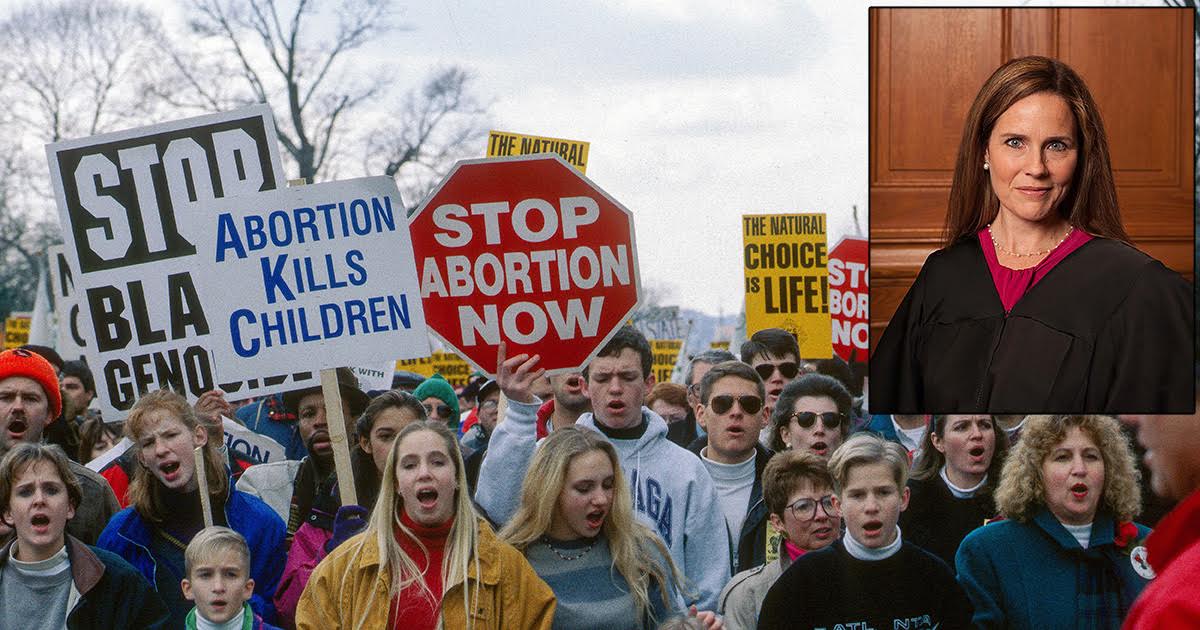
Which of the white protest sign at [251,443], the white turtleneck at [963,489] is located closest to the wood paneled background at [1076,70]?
the white turtleneck at [963,489]

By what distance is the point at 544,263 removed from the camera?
4.95 m

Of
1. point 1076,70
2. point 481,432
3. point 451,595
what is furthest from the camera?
point 481,432

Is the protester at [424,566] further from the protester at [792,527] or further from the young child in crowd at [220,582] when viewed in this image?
the protester at [792,527]

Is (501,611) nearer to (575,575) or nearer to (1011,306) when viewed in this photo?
(575,575)

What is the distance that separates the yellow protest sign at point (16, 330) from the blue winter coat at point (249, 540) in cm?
447

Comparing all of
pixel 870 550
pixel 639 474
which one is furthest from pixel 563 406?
pixel 870 550

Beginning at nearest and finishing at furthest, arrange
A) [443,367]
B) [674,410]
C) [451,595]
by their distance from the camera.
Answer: [451,595] < [674,410] < [443,367]

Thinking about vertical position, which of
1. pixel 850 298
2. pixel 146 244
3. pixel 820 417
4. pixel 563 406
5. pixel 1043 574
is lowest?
pixel 1043 574

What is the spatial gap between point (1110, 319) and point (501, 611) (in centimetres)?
215

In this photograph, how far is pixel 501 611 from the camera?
15.8 feet

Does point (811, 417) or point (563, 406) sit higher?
point (563, 406)

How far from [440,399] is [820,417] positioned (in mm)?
1592

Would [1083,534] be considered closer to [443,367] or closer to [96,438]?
[443,367]

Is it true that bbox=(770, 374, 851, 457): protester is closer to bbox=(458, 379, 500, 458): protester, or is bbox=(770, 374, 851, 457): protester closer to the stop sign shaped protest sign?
the stop sign shaped protest sign
